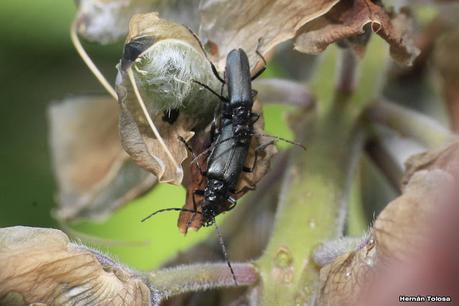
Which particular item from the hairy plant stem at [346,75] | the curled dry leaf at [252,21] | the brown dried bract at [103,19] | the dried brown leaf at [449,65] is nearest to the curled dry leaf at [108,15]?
the brown dried bract at [103,19]


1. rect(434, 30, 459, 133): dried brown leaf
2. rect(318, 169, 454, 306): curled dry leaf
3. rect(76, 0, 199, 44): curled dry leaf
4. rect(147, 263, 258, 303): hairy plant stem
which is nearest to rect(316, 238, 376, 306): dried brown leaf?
rect(318, 169, 454, 306): curled dry leaf

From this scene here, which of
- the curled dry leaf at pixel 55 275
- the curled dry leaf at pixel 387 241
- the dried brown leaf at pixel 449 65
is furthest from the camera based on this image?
the dried brown leaf at pixel 449 65

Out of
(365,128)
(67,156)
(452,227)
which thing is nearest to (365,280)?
(452,227)

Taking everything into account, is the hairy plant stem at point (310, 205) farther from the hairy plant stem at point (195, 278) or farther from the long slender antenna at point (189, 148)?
the long slender antenna at point (189, 148)

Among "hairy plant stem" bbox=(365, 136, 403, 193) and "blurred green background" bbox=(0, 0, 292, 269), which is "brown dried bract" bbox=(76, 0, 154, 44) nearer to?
"hairy plant stem" bbox=(365, 136, 403, 193)

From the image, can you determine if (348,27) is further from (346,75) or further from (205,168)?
(346,75)
